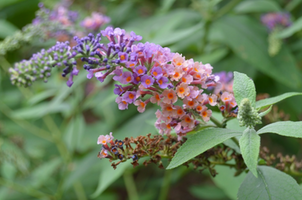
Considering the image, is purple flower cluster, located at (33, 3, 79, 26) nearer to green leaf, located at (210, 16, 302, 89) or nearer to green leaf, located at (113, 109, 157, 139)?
green leaf, located at (113, 109, 157, 139)

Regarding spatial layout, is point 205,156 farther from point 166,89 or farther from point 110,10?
point 110,10

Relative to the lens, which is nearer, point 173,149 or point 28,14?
point 173,149

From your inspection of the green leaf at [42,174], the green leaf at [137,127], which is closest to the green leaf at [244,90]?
the green leaf at [137,127]

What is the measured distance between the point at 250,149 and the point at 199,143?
15cm

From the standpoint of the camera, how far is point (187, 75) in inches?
39.5

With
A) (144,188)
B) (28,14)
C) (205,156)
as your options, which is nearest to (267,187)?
(205,156)

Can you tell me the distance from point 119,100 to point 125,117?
1.97 m

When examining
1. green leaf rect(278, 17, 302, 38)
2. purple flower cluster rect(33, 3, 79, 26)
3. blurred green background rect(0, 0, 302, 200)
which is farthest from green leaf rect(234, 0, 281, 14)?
purple flower cluster rect(33, 3, 79, 26)

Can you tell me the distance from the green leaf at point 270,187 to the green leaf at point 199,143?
7.0 inches

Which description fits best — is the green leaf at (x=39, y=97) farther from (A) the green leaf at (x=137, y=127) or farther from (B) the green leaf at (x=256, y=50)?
(B) the green leaf at (x=256, y=50)

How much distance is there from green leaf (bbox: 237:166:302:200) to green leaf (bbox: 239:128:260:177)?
7.2 inches

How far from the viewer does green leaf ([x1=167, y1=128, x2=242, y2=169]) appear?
897 mm

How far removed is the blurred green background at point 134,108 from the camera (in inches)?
81.6

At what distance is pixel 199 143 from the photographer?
941mm
